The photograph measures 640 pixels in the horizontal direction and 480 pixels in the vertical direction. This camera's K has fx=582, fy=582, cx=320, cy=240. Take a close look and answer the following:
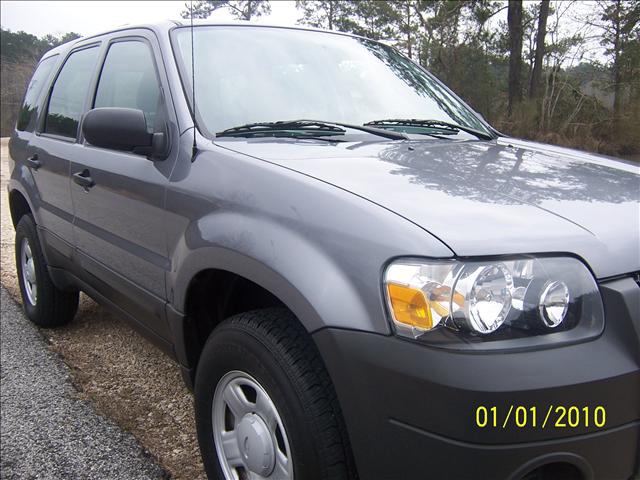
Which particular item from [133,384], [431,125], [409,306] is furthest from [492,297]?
[133,384]

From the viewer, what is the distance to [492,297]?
142 cm

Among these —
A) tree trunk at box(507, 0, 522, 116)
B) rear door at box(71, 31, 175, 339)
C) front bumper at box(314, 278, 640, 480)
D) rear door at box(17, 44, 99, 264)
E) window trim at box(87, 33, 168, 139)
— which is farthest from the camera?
tree trunk at box(507, 0, 522, 116)

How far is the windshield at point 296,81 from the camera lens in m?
2.46

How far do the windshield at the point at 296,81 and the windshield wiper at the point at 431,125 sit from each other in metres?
0.04

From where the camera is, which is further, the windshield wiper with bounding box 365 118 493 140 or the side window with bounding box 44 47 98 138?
the side window with bounding box 44 47 98 138

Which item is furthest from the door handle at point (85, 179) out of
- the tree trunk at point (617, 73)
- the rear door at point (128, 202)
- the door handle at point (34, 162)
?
the tree trunk at point (617, 73)

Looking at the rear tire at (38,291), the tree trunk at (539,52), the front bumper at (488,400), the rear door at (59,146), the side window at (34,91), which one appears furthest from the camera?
the tree trunk at (539,52)

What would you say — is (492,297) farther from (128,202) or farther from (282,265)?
(128,202)

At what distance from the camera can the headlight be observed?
1405mm

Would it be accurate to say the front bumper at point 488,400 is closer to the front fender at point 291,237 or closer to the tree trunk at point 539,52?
the front fender at point 291,237

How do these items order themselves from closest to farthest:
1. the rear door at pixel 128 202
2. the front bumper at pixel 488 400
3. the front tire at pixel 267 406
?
→ the front bumper at pixel 488 400 → the front tire at pixel 267 406 → the rear door at pixel 128 202

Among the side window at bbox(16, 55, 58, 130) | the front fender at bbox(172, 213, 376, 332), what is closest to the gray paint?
the front fender at bbox(172, 213, 376, 332)

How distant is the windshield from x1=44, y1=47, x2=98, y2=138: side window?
1008mm

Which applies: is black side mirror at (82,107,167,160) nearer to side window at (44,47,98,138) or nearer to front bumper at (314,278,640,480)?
side window at (44,47,98,138)
